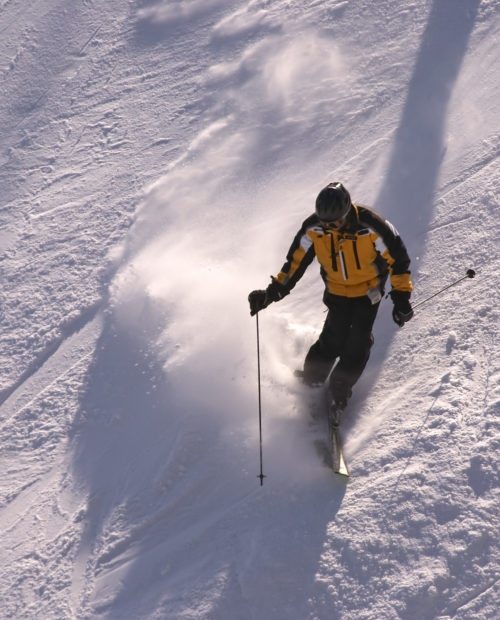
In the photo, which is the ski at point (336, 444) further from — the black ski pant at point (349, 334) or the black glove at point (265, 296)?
the black glove at point (265, 296)

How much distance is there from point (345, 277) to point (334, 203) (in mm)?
641

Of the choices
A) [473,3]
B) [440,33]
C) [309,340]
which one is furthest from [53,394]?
[473,3]

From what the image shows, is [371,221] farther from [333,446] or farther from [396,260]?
[333,446]

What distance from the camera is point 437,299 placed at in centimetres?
528

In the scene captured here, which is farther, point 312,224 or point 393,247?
point 312,224

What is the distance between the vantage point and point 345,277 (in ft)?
14.2

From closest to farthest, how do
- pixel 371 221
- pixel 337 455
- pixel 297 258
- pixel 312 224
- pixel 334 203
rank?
pixel 334 203 < pixel 371 221 < pixel 312 224 < pixel 337 455 < pixel 297 258

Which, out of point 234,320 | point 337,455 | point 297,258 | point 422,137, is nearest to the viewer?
point 337,455

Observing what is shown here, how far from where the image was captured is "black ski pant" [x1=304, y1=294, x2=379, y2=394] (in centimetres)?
445

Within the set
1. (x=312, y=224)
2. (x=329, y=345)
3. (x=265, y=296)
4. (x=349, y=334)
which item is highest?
(x=312, y=224)

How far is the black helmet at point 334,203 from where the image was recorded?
3.93m

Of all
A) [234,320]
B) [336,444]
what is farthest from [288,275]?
[336,444]

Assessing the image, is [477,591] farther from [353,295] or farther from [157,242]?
[157,242]

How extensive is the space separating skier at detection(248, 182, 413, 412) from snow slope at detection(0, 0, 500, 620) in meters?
0.45
